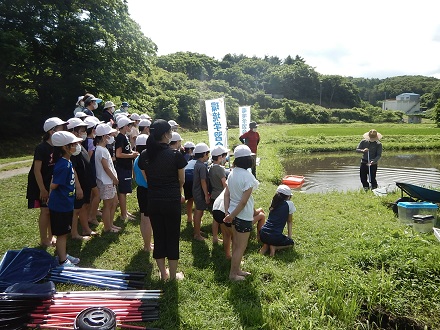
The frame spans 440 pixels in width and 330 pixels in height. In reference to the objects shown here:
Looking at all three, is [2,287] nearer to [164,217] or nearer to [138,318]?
[138,318]

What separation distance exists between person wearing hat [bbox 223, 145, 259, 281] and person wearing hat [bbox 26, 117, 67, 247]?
2.55 metres

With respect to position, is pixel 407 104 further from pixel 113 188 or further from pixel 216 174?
pixel 113 188

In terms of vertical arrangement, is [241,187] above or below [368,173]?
above

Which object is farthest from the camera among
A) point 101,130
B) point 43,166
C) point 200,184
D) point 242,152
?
point 200,184

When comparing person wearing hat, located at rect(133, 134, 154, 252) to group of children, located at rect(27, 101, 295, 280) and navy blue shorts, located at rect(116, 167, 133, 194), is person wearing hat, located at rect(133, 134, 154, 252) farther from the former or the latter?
navy blue shorts, located at rect(116, 167, 133, 194)

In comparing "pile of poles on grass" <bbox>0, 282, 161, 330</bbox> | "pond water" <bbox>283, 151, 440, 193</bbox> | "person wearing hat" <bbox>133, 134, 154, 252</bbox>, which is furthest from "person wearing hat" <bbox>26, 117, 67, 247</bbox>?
"pond water" <bbox>283, 151, 440, 193</bbox>

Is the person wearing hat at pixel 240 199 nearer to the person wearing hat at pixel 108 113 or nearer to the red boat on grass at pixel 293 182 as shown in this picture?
the person wearing hat at pixel 108 113

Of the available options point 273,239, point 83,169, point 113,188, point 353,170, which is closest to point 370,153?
point 273,239

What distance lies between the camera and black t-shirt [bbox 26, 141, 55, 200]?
435 cm

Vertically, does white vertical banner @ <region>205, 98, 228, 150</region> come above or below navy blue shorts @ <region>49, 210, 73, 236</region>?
above

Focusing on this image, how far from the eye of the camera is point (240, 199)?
389 cm

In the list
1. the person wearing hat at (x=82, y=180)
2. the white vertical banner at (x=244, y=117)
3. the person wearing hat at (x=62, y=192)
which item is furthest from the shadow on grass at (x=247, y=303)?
the white vertical banner at (x=244, y=117)

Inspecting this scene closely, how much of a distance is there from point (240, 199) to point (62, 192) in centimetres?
227

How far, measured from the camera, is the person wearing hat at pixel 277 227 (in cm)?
487
